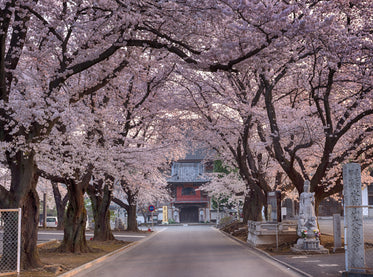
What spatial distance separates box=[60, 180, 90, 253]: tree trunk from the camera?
20281 mm

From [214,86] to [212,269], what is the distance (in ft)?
51.5

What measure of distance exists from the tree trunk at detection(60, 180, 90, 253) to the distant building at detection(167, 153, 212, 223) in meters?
57.2

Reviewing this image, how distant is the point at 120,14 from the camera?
1188 cm

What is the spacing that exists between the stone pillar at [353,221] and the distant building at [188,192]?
6653 cm

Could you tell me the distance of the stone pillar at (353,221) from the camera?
36.7ft

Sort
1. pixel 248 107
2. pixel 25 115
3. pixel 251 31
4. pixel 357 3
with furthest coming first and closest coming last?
pixel 248 107, pixel 357 3, pixel 25 115, pixel 251 31

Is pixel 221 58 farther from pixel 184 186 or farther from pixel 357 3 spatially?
pixel 184 186

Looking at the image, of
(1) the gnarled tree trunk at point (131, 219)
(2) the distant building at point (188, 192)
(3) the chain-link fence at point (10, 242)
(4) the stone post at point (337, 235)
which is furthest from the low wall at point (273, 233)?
(2) the distant building at point (188, 192)

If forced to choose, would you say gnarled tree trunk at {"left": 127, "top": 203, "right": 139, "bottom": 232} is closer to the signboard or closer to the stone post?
the signboard

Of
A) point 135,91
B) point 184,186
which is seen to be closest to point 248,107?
point 135,91

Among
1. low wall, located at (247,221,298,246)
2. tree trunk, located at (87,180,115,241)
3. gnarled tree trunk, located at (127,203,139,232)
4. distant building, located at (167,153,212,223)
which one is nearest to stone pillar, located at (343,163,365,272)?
low wall, located at (247,221,298,246)

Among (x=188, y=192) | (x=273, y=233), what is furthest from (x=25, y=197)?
(x=188, y=192)

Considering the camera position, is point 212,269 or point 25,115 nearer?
point 25,115

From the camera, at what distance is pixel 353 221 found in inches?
449
